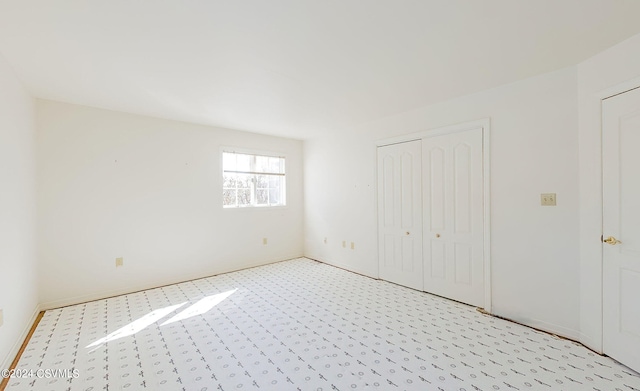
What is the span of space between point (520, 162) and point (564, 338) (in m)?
1.64

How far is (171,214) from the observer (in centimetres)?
402

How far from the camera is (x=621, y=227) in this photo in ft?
6.85

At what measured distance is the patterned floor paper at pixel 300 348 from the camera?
189 cm

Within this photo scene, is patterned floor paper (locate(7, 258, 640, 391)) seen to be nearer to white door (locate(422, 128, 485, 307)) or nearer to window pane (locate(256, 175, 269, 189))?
white door (locate(422, 128, 485, 307))

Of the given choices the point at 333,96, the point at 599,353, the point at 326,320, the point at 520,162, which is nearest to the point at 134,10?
the point at 333,96

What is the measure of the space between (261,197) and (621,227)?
4.56 meters

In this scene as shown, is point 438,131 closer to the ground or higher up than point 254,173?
higher up

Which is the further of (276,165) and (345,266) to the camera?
(276,165)

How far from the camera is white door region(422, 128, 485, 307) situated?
3082 mm

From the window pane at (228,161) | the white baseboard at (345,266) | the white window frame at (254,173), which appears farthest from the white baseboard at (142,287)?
the window pane at (228,161)

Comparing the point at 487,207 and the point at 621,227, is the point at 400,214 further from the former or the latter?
the point at 621,227

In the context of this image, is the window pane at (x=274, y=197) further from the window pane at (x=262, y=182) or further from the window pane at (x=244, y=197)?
the window pane at (x=244, y=197)

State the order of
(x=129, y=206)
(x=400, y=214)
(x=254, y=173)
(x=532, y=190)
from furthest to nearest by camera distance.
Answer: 1. (x=254, y=173)
2. (x=400, y=214)
3. (x=129, y=206)
4. (x=532, y=190)

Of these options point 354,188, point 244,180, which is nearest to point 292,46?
point 354,188
